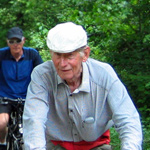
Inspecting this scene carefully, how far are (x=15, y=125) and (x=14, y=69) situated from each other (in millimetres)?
898

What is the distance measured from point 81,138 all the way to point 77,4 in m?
7.47

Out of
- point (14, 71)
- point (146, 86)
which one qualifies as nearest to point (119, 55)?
point (146, 86)

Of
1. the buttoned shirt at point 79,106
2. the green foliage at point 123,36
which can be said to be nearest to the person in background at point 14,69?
the green foliage at point 123,36

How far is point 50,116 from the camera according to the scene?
352 cm

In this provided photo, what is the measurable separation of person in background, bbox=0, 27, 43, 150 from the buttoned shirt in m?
3.15

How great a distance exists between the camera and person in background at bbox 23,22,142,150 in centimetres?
304

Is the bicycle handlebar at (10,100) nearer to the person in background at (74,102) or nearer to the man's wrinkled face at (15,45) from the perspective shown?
the man's wrinkled face at (15,45)

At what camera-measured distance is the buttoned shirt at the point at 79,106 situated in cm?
320

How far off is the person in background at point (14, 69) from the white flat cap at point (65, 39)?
360 centimetres

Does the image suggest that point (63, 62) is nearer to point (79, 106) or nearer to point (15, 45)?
point (79, 106)

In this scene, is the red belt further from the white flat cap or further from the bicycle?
the bicycle

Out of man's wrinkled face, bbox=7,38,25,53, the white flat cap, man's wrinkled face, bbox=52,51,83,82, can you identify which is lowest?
man's wrinkled face, bbox=7,38,25,53

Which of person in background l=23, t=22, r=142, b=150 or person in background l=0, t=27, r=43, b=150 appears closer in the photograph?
person in background l=23, t=22, r=142, b=150

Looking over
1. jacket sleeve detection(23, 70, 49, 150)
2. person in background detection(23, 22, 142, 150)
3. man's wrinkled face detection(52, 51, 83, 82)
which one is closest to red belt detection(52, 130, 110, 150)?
person in background detection(23, 22, 142, 150)
